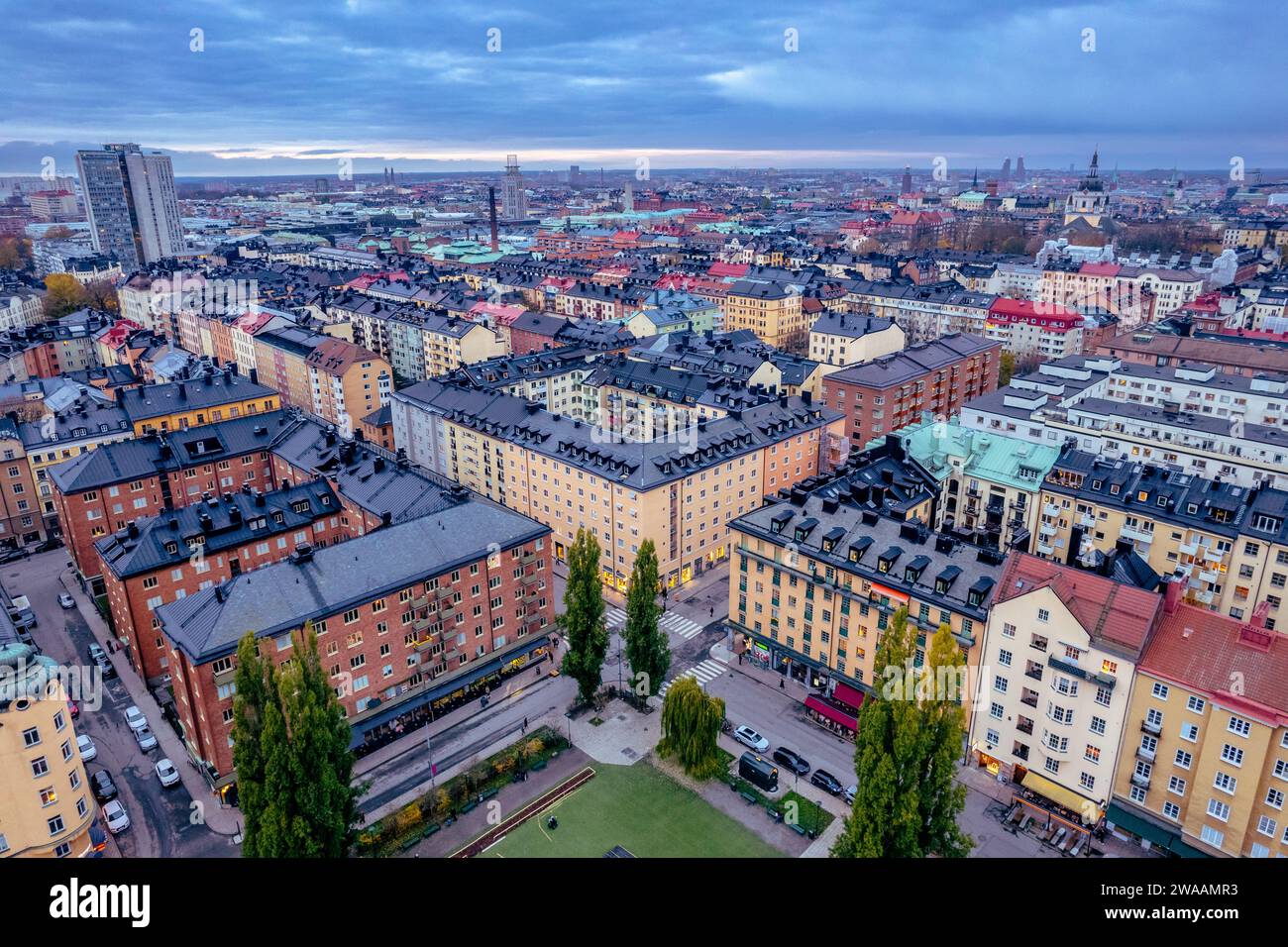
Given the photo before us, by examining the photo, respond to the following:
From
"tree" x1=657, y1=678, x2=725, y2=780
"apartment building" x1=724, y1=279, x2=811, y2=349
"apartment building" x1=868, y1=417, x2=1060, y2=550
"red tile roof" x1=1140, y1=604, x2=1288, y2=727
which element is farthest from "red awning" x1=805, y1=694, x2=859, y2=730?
"apartment building" x1=724, y1=279, x2=811, y2=349

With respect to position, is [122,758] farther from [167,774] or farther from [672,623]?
[672,623]

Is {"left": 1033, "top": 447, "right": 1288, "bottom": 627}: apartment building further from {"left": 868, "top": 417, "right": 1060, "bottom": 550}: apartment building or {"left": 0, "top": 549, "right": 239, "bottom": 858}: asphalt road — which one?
{"left": 0, "top": 549, "right": 239, "bottom": 858}: asphalt road

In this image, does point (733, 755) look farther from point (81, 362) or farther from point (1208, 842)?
point (81, 362)

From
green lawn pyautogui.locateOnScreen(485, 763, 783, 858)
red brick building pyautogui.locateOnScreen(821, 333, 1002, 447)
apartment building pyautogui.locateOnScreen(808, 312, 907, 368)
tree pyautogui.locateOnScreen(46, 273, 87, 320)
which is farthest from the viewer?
tree pyautogui.locateOnScreen(46, 273, 87, 320)

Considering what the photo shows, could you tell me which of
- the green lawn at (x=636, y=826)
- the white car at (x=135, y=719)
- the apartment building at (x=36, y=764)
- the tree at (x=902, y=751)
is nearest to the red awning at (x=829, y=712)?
the green lawn at (x=636, y=826)

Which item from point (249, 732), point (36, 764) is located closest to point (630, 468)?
point (249, 732)
